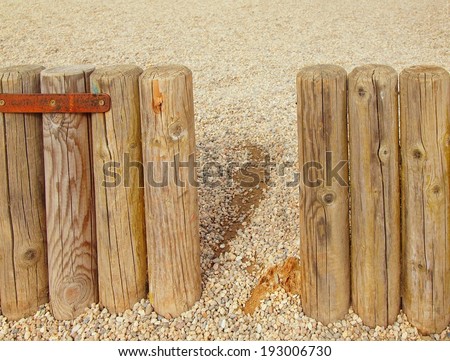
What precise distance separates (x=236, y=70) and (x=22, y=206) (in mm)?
6831

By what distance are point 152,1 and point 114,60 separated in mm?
5965

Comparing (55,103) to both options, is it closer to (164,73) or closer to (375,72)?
(164,73)

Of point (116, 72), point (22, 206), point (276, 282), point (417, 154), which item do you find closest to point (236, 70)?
point (276, 282)

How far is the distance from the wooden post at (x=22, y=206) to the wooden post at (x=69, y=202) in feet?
0.27

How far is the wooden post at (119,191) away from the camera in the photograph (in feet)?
9.93

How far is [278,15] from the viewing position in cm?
1466

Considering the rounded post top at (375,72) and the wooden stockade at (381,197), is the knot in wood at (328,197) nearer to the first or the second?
the wooden stockade at (381,197)

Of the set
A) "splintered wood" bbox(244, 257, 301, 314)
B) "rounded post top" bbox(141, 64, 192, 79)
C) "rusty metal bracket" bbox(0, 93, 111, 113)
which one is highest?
"rounded post top" bbox(141, 64, 192, 79)

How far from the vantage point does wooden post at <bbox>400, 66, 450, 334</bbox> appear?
9.33 feet

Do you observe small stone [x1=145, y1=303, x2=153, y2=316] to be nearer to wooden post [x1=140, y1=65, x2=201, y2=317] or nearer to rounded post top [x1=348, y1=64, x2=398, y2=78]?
wooden post [x1=140, y1=65, x2=201, y2=317]

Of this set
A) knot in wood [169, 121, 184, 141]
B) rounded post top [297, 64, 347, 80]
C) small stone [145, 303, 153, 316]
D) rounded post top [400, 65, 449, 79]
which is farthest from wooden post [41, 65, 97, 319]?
rounded post top [400, 65, 449, 79]

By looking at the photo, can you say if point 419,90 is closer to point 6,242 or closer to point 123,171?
point 123,171

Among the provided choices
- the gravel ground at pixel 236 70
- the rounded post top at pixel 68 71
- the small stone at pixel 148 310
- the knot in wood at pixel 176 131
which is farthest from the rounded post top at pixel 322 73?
the small stone at pixel 148 310

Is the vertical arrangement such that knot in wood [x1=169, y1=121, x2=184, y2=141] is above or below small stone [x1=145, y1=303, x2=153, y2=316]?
above
